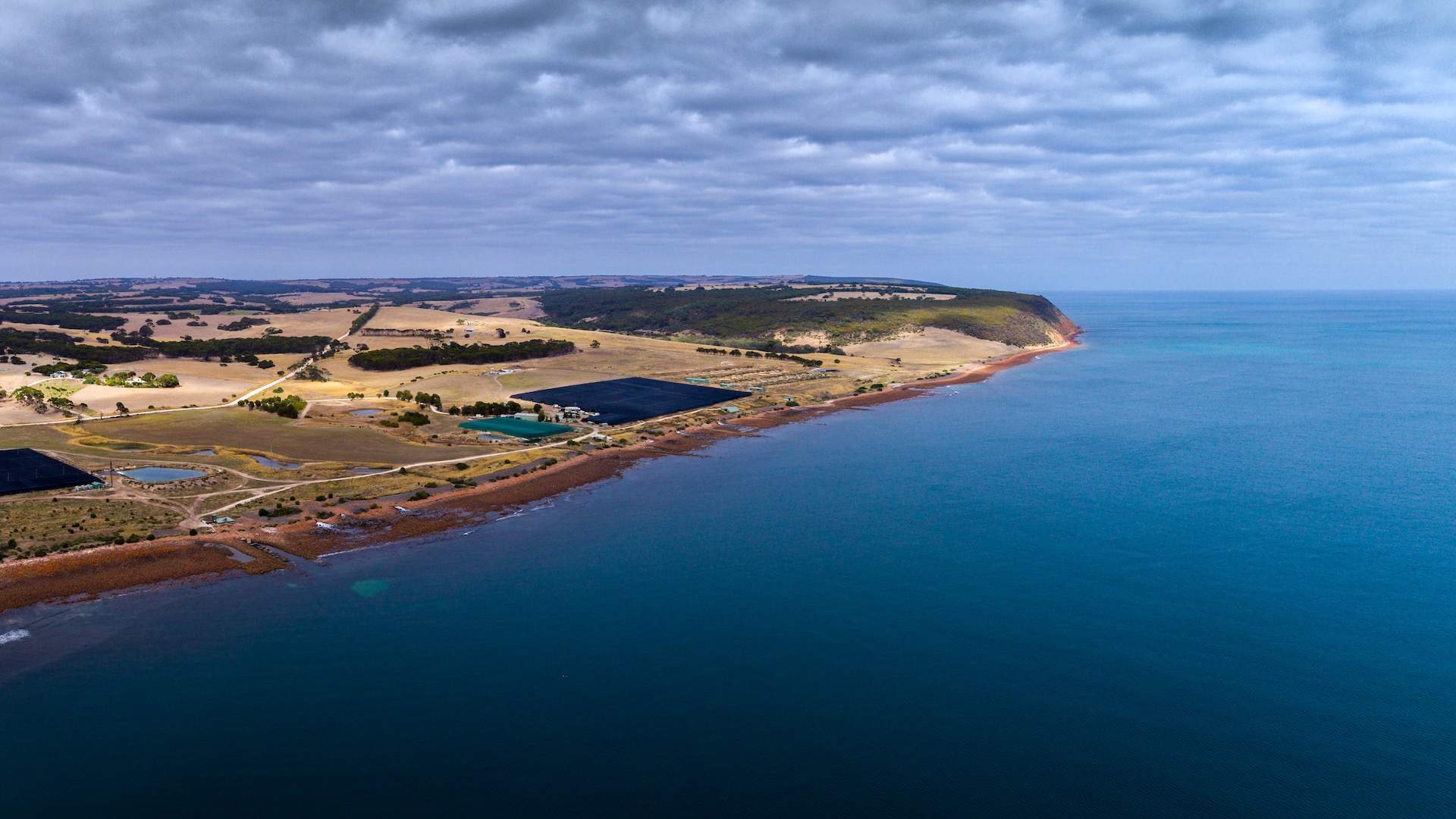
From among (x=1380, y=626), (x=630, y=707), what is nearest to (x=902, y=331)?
(x=1380, y=626)

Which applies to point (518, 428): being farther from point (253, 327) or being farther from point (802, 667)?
point (253, 327)

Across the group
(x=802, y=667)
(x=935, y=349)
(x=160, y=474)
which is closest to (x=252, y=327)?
(x=160, y=474)

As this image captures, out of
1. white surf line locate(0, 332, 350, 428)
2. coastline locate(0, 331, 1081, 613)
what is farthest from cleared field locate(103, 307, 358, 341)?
coastline locate(0, 331, 1081, 613)

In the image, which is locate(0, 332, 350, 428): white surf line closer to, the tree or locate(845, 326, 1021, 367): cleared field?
A: the tree

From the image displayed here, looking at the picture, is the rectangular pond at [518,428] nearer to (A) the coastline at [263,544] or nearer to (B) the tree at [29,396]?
(A) the coastline at [263,544]

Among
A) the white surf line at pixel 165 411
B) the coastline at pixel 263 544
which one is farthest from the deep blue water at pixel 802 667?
the white surf line at pixel 165 411
